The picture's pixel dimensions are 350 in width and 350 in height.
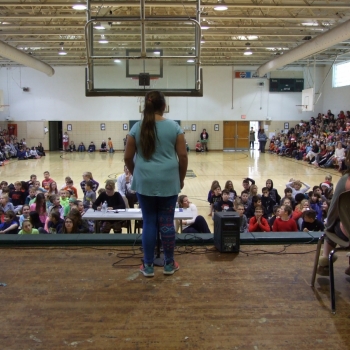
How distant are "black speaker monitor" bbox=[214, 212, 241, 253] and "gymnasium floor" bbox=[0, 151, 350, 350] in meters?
0.08

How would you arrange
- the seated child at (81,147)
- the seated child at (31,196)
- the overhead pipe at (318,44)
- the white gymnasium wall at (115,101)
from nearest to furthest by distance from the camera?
1. the seated child at (31,196)
2. the overhead pipe at (318,44)
3. the white gymnasium wall at (115,101)
4. the seated child at (81,147)

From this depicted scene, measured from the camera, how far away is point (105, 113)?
24250mm

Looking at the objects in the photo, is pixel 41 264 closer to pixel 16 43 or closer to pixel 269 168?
pixel 269 168

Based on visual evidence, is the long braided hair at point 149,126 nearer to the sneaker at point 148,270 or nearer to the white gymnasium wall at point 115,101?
the sneaker at point 148,270

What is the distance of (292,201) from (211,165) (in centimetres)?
981

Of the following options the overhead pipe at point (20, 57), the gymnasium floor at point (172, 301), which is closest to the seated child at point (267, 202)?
the gymnasium floor at point (172, 301)

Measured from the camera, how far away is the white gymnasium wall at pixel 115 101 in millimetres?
23828

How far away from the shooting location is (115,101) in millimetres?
24062

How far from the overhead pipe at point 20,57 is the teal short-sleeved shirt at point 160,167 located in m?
14.5

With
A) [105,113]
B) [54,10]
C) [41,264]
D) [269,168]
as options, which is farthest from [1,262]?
[105,113]

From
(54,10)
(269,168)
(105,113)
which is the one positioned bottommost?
(269,168)

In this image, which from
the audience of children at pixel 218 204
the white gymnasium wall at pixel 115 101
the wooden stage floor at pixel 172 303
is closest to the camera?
the wooden stage floor at pixel 172 303

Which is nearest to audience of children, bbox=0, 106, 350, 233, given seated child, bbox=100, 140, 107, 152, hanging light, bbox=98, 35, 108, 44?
hanging light, bbox=98, 35, 108, 44

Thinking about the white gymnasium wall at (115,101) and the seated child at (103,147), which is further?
the seated child at (103,147)
